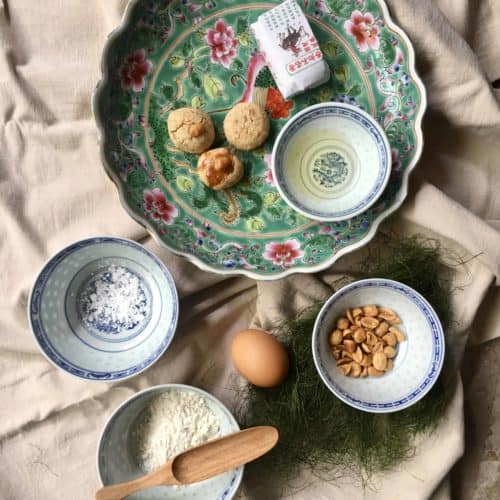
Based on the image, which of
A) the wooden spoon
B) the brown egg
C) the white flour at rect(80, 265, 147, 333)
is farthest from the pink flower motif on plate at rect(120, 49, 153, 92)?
the wooden spoon

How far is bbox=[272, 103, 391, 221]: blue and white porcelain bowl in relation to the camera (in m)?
0.93

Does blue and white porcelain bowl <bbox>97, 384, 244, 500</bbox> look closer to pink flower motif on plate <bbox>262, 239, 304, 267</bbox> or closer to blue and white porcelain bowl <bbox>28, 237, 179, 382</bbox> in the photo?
blue and white porcelain bowl <bbox>28, 237, 179, 382</bbox>

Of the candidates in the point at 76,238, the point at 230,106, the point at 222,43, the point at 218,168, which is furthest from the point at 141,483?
the point at 222,43

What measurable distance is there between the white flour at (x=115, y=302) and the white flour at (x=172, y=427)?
0.53 feet

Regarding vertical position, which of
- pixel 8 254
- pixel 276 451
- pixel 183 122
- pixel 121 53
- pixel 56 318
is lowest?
pixel 276 451

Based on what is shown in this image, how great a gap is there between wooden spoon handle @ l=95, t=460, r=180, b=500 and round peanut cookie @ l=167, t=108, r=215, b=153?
56 centimetres

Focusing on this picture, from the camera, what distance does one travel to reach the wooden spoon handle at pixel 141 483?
0.93 metres

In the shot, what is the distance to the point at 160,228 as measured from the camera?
97cm

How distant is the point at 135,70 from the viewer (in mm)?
979

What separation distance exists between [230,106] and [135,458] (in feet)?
2.27

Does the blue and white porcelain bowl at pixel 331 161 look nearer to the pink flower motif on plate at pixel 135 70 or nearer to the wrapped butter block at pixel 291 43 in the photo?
the wrapped butter block at pixel 291 43

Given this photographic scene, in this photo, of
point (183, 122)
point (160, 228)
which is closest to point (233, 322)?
point (160, 228)

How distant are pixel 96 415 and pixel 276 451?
14.1 inches

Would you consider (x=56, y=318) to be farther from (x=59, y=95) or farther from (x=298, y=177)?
(x=298, y=177)
